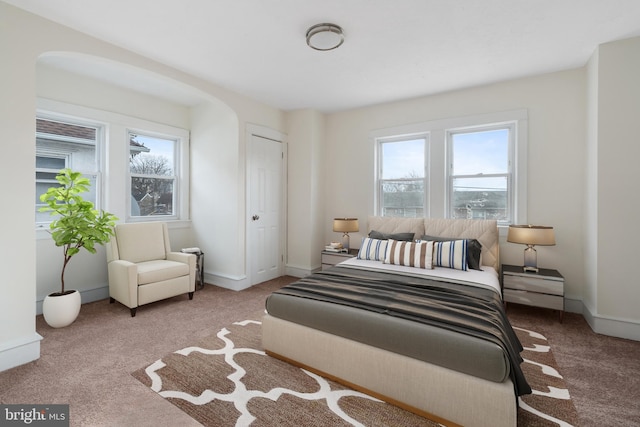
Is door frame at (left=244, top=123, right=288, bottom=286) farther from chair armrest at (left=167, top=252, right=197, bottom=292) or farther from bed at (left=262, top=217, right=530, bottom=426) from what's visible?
bed at (left=262, top=217, right=530, bottom=426)

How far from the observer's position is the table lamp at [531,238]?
303 centimetres

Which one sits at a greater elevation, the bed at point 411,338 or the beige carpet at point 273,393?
the bed at point 411,338

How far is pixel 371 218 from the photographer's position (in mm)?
4273

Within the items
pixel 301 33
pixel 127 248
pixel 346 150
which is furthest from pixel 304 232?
pixel 301 33

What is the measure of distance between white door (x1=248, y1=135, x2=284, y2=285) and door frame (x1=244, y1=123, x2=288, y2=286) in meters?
0.02

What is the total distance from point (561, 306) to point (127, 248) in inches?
196

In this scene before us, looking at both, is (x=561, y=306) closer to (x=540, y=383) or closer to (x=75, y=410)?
(x=540, y=383)

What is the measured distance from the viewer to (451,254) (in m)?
3.13

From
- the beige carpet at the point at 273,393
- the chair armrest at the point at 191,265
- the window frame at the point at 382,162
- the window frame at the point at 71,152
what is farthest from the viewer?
the window frame at the point at 382,162

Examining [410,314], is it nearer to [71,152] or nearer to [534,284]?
[534,284]

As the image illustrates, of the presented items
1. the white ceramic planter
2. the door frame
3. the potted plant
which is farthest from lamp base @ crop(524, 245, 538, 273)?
the white ceramic planter

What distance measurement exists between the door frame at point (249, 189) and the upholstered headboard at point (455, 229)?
160 centimetres

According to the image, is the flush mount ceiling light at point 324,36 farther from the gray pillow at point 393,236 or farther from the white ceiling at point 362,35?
the gray pillow at point 393,236

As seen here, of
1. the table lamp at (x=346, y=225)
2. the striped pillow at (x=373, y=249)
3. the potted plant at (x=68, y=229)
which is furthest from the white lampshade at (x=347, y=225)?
the potted plant at (x=68, y=229)
